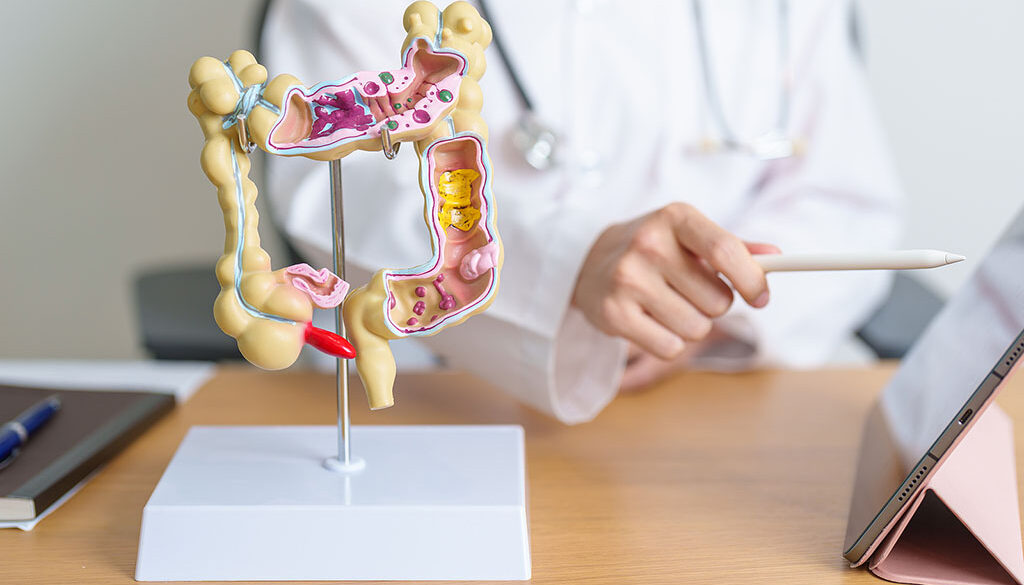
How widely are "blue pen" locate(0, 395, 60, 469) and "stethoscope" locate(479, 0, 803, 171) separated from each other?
394 mm

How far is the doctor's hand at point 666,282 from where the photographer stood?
503mm

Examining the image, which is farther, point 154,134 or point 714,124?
point 154,134

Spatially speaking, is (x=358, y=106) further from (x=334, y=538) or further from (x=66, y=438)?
(x=66, y=438)

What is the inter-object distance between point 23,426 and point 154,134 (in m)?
0.79

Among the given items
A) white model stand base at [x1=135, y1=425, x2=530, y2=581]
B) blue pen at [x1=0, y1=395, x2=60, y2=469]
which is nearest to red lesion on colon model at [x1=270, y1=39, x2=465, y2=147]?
white model stand base at [x1=135, y1=425, x2=530, y2=581]

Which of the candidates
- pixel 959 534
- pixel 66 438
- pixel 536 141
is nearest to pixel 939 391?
pixel 959 534

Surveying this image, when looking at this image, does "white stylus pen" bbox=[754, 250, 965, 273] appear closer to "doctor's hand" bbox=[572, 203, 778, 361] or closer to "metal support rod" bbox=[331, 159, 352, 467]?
"doctor's hand" bbox=[572, 203, 778, 361]

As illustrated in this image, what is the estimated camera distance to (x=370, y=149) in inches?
15.9

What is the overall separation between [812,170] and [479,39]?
0.51 meters

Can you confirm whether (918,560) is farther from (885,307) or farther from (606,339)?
(885,307)

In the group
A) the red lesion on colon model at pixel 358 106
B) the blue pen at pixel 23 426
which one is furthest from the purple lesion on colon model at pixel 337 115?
the blue pen at pixel 23 426

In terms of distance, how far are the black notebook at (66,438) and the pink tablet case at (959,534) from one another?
416 mm

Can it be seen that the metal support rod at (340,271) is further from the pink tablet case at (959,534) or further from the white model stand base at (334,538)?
the pink tablet case at (959,534)

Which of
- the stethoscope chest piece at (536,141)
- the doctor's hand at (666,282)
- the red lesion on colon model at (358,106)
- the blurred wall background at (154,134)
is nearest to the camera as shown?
the red lesion on colon model at (358,106)
